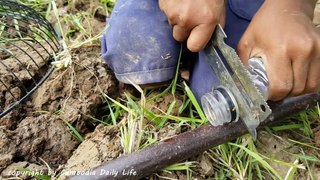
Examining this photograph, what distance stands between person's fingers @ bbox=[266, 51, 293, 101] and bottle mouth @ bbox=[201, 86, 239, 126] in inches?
4.4

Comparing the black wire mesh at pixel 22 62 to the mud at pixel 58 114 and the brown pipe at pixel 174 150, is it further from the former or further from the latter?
the brown pipe at pixel 174 150

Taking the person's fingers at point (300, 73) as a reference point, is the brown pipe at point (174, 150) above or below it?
below

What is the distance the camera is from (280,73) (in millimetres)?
1182

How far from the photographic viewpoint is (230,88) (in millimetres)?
1241

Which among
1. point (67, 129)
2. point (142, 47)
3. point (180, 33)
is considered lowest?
point (67, 129)

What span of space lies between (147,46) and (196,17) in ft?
1.02

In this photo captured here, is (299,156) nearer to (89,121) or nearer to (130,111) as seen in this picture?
(130,111)

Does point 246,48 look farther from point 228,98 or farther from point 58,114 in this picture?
point 58,114

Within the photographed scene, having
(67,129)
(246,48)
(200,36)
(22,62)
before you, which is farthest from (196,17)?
(22,62)

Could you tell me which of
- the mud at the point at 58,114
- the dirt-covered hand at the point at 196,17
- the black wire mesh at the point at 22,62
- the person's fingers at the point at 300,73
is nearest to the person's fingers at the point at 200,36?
the dirt-covered hand at the point at 196,17

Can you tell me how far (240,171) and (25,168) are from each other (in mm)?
637

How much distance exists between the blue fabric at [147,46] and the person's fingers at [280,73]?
0.32 meters

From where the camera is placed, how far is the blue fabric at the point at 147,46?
152 centimetres

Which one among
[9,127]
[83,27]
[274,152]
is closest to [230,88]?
[274,152]
